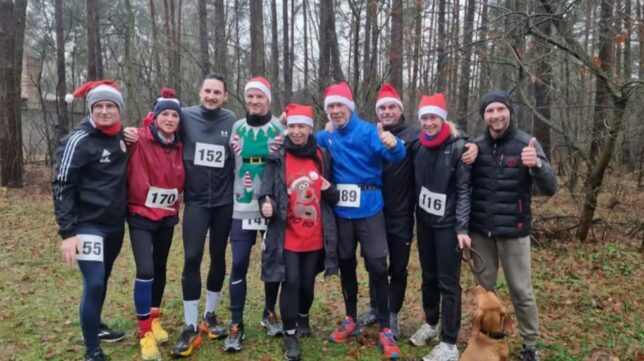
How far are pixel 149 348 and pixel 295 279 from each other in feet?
4.45

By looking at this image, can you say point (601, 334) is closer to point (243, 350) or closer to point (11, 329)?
point (243, 350)

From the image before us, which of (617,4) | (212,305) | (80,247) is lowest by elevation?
(212,305)

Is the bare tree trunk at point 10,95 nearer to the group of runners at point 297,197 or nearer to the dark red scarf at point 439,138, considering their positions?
the group of runners at point 297,197

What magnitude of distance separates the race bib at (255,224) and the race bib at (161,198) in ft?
2.06

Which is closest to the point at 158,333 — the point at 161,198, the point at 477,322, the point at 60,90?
the point at 161,198

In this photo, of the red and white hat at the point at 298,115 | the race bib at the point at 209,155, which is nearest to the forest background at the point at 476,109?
the race bib at the point at 209,155

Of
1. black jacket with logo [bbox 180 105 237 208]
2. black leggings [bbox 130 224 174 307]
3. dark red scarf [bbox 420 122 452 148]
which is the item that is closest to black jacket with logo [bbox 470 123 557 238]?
dark red scarf [bbox 420 122 452 148]

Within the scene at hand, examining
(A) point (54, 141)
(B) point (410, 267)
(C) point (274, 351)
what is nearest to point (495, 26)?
(B) point (410, 267)

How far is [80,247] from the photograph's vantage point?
3.62 m

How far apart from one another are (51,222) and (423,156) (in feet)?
31.3

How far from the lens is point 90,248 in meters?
3.67

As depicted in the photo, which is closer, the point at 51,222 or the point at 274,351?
the point at 274,351

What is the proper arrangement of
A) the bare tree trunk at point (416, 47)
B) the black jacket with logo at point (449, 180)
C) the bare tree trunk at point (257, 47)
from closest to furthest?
the black jacket with logo at point (449, 180)
the bare tree trunk at point (416, 47)
the bare tree trunk at point (257, 47)

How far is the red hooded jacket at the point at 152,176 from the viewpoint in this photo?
396cm
